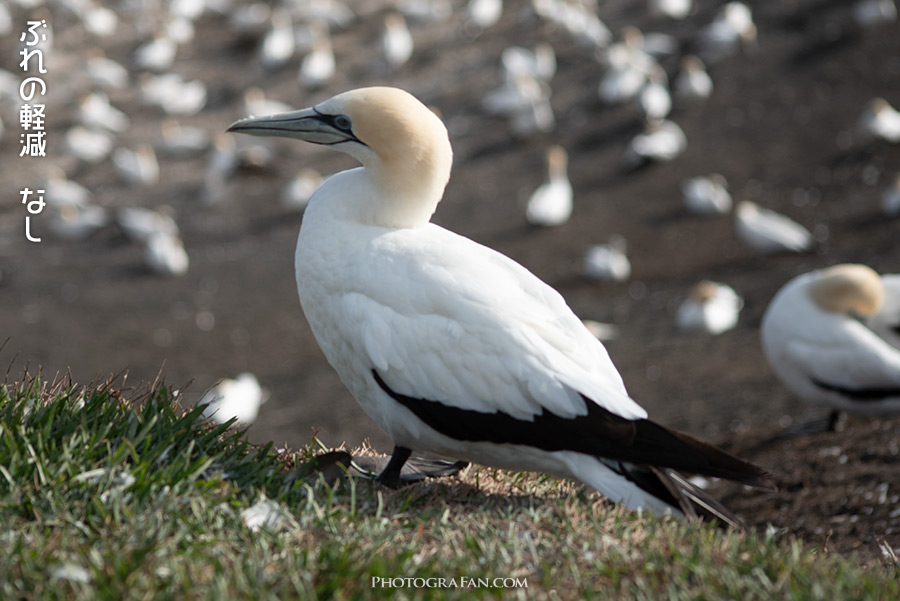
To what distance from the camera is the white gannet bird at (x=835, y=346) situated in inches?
289

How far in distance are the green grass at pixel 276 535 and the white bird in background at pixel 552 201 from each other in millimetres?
11381

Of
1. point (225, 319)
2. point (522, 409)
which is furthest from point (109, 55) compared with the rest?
point (522, 409)

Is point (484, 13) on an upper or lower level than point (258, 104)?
upper

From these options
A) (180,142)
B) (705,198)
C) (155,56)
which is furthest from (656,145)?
(155,56)

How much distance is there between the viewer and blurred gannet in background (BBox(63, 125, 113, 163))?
59.7 feet

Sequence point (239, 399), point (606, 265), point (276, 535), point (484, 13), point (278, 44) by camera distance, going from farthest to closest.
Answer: point (278, 44), point (484, 13), point (606, 265), point (239, 399), point (276, 535)

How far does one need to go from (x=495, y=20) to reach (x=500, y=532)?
20292 millimetres

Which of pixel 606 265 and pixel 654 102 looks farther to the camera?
pixel 654 102

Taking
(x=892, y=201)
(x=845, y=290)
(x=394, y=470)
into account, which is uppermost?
(x=394, y=470)

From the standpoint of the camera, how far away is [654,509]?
11.4 ft

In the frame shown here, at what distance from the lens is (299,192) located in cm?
1595

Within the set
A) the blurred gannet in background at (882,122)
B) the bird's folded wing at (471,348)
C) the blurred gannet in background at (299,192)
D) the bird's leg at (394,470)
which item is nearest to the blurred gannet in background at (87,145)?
the blurred gannet in background at (299,192)

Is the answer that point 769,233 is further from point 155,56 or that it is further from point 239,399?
point 155,56

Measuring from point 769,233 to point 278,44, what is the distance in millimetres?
12845
